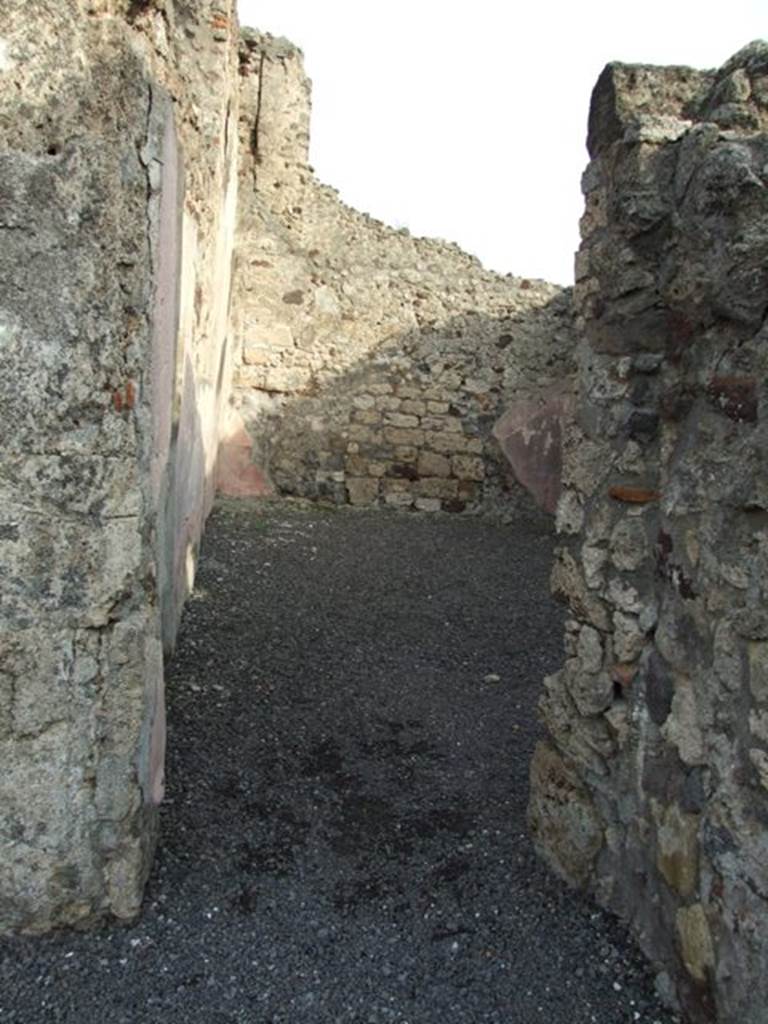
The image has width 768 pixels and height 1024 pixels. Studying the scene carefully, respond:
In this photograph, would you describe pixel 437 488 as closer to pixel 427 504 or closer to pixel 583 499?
pixel 427 504

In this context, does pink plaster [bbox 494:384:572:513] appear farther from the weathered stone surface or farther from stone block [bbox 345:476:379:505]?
the weathered stone surface

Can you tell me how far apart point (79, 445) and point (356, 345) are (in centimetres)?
655

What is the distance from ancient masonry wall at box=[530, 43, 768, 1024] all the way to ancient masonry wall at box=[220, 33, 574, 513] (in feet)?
18.7

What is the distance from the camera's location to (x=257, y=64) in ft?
26.0

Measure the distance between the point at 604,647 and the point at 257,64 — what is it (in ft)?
24.6

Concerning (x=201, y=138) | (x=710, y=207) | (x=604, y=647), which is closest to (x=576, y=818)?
(x=604, y=647)

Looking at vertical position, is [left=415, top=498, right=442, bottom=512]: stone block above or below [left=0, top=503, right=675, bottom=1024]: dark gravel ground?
above

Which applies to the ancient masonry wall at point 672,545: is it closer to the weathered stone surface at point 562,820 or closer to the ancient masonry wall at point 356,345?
the weathered stone surface at point 562,820

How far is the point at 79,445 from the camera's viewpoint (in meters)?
1.95

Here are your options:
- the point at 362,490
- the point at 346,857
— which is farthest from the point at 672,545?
the point at 362,490

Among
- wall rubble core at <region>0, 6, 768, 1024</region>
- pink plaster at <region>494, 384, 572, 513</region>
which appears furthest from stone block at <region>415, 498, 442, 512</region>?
wall rubble core at <region>0, 6, 768, 1024</region>

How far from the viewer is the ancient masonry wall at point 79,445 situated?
6.11 ft

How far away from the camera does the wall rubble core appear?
1836 millimetres

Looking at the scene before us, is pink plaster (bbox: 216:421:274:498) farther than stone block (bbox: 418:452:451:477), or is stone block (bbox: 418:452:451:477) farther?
stone block (bbox: 418:452:451:477)
